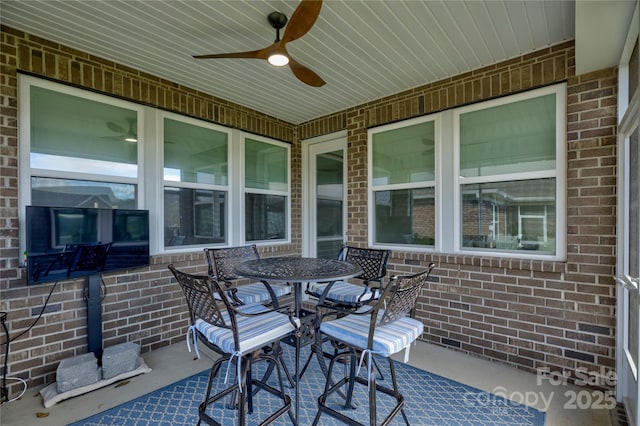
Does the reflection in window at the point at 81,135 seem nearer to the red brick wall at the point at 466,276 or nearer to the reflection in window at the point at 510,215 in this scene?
the red brick wall at the point at 466,276

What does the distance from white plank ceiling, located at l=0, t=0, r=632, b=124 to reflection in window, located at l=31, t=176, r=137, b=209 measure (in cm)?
116


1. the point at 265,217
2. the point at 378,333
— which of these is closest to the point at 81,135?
the point at 265,217

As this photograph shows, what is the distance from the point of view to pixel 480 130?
3.09 meters

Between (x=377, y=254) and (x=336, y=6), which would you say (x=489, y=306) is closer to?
(x=377, y=254)

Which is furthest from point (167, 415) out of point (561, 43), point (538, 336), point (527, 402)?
point (561, 43)

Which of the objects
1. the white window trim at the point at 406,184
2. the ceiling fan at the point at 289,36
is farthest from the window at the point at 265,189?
the ceiling fan at the point at 289,36

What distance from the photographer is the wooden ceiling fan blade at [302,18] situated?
1713 mm

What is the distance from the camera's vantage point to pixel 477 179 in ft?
10.1

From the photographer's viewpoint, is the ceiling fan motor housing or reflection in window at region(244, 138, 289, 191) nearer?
the ceiling fan motor housing

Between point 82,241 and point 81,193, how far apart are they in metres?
0.50

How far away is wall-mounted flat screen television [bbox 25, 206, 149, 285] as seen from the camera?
2.30m

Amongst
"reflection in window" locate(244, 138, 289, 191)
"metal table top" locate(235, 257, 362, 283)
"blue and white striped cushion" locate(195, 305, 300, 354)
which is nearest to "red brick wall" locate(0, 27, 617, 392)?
"reflection in window" locate(244, 138, 289, 191)

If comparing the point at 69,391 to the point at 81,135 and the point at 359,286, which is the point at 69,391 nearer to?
the point at 81,135

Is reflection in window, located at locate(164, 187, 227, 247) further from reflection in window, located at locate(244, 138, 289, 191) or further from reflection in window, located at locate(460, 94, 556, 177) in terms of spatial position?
reflection in window, located at locate(460, 94, 556, 177)
